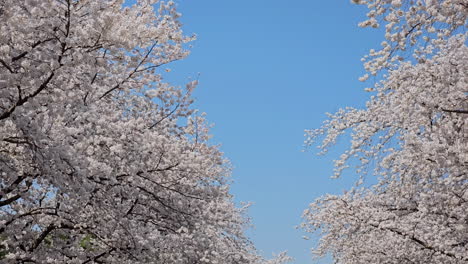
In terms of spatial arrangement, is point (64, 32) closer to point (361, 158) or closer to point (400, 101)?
point (400, 101)

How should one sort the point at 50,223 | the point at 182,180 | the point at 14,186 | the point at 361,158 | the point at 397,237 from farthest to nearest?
the point at 397,237
the point at 361,158
the point at 50,223
the point at 182,180
the point at 14,186

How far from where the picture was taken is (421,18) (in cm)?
705

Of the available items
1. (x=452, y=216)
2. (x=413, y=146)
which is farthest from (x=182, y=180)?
(x=452, y=216)

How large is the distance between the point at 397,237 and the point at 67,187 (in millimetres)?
7702

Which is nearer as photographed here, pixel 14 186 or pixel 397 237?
pixel 14 186

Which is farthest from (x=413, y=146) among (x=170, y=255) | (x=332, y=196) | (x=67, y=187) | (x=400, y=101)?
(x=67, y=187)

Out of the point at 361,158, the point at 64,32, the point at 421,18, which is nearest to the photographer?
the point at 64,32

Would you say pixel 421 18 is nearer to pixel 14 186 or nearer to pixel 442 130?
pixel 442 130

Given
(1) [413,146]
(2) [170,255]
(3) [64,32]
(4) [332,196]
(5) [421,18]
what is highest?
(4) [332,196]

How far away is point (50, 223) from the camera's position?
991 centimetres

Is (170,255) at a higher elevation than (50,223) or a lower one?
lower

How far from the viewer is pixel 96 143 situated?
7.59 metres

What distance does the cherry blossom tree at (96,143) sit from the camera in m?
6.27

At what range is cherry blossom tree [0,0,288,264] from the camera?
20.6ft
